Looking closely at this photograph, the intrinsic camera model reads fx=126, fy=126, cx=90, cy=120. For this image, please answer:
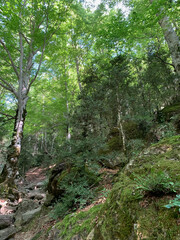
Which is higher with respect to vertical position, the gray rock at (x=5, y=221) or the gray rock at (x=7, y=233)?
the gray rock at (x=5, y=221)

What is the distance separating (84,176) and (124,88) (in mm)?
6222

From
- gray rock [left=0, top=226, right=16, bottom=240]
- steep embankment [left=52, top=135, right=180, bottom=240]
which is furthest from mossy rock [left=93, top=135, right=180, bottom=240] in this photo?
gray rock [left=0, top=226, right=16, bottom=240]

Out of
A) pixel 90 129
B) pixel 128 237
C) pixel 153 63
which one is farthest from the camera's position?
pixel 153 63

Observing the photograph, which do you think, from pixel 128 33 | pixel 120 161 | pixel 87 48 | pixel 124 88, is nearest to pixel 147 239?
pixel 120 161

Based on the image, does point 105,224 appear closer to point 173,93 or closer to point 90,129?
point 90,129

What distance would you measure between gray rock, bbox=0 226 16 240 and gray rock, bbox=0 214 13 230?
0.70ft

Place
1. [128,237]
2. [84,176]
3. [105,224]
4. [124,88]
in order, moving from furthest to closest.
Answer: [124,88] → [84,176] → [105,224] → [128,237]

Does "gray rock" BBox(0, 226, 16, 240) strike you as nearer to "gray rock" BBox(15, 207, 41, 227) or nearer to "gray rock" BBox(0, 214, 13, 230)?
"gray rock" BBox(0, 214, 13, 230)

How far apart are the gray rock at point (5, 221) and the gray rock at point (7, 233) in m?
0.21

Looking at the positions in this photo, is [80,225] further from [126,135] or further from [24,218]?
[126,135]

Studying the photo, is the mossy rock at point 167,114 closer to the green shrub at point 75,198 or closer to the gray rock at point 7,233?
the green shrub at point 75,198

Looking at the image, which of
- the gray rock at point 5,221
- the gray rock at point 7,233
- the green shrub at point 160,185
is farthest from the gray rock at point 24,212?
the green shrub at point 160,185

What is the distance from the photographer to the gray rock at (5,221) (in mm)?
5219

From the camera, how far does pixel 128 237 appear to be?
1236 mm
